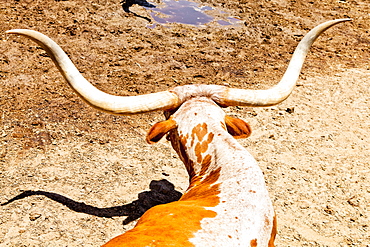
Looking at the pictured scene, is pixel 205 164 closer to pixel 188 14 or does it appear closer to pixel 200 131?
pixel 200 131

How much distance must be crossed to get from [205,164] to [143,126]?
2.40 m

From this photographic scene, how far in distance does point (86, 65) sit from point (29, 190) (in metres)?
2.97

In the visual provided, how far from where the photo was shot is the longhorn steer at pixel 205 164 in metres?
1.94

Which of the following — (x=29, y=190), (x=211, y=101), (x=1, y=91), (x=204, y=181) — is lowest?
(x=29, y=190)

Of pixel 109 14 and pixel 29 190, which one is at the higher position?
pixel 109 14

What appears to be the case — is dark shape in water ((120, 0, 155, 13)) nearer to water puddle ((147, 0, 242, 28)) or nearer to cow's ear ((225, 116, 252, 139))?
water puddle ((147, 0, 242, 28))

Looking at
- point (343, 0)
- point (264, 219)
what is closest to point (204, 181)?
point (264, 219)

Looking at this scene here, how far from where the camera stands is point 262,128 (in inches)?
204

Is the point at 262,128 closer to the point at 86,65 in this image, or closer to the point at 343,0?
the point at 86,65

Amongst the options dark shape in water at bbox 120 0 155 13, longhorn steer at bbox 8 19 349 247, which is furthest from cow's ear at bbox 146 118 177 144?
dark shape in water at bbox 120 0 155 13

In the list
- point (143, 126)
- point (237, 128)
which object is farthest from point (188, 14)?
point (237, 128)

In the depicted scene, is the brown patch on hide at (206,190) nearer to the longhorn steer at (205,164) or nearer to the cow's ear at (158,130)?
the longhorn steer at (205,164)

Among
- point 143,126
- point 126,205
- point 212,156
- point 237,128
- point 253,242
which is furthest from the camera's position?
point 143,126

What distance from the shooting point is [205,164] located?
105 inches
